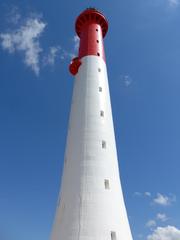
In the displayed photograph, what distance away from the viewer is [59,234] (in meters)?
18.5

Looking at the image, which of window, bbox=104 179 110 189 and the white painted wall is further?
window, bbox=104 179 110 189

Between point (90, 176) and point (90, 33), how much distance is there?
17.5m

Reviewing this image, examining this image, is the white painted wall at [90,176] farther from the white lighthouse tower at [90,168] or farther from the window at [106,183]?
the window at [106,183]

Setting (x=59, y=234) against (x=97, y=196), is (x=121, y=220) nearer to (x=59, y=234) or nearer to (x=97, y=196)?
(x=97, y=196)

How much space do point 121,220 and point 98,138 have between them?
6.47 meters

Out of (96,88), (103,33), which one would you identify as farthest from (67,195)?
(103,33)

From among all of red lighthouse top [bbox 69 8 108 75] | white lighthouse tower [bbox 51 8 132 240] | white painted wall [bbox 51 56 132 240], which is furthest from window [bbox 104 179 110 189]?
red lighthouse top [bbox 69 8 108 75]

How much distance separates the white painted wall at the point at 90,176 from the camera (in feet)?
59.2

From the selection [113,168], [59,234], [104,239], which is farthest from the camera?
[113,168]

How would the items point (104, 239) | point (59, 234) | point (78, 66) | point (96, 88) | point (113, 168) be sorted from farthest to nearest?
point (78, 66) → point (96, 88) → point (113, 168) → point (59, 234) → point (104, 239)

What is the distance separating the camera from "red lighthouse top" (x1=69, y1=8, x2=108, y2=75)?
2873 cm

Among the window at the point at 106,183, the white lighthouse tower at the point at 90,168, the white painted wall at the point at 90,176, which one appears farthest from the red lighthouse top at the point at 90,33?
the window at the point at 106,183

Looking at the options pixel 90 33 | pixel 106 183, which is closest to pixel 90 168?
pixel 106 183

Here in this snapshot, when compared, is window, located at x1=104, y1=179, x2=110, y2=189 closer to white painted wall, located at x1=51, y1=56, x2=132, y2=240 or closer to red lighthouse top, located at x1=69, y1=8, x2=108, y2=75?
white painted wall, located at x1=51, y1=56, x2=132, y2=240
